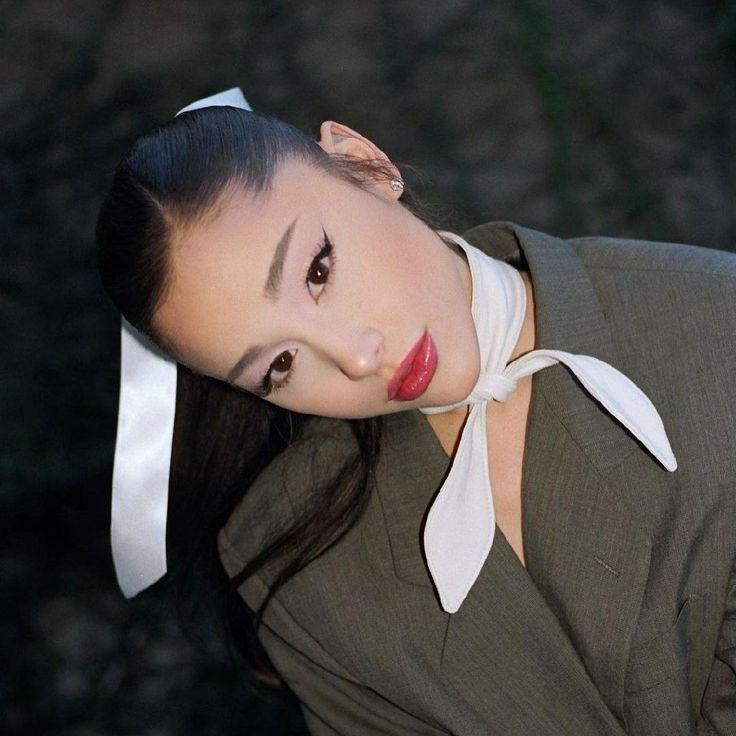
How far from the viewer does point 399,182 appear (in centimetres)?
117

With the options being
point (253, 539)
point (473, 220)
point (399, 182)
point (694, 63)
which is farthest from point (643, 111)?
point (253, 539)

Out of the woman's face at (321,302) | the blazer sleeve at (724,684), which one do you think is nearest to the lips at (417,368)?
the woman's face at (321,302)

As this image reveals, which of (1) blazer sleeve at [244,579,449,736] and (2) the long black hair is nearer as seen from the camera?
(2) the long black hair

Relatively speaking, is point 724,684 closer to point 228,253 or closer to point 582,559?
point 582,559

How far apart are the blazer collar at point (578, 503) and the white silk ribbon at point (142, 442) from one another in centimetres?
40

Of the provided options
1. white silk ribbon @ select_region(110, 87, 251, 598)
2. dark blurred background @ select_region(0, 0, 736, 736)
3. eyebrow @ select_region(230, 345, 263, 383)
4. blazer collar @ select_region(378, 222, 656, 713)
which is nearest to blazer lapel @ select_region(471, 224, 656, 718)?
blazer collar @ select_region(378, 222, 656, 713)

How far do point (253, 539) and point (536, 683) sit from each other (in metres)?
0.40

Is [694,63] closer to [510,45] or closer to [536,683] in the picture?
[510,45]

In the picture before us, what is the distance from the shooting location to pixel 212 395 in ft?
4.35

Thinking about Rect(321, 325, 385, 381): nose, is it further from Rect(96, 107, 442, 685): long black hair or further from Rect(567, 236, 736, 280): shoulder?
Rect(567, 236, 736, 280): shoulder

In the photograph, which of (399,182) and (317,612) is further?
(317,612)

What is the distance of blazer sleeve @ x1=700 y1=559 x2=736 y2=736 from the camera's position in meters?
1.15

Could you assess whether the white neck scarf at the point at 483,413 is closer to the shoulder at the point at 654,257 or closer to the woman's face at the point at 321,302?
the woman's face at the point at 321,302

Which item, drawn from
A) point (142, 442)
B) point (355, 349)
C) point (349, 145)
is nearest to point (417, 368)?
point (355, 349)
